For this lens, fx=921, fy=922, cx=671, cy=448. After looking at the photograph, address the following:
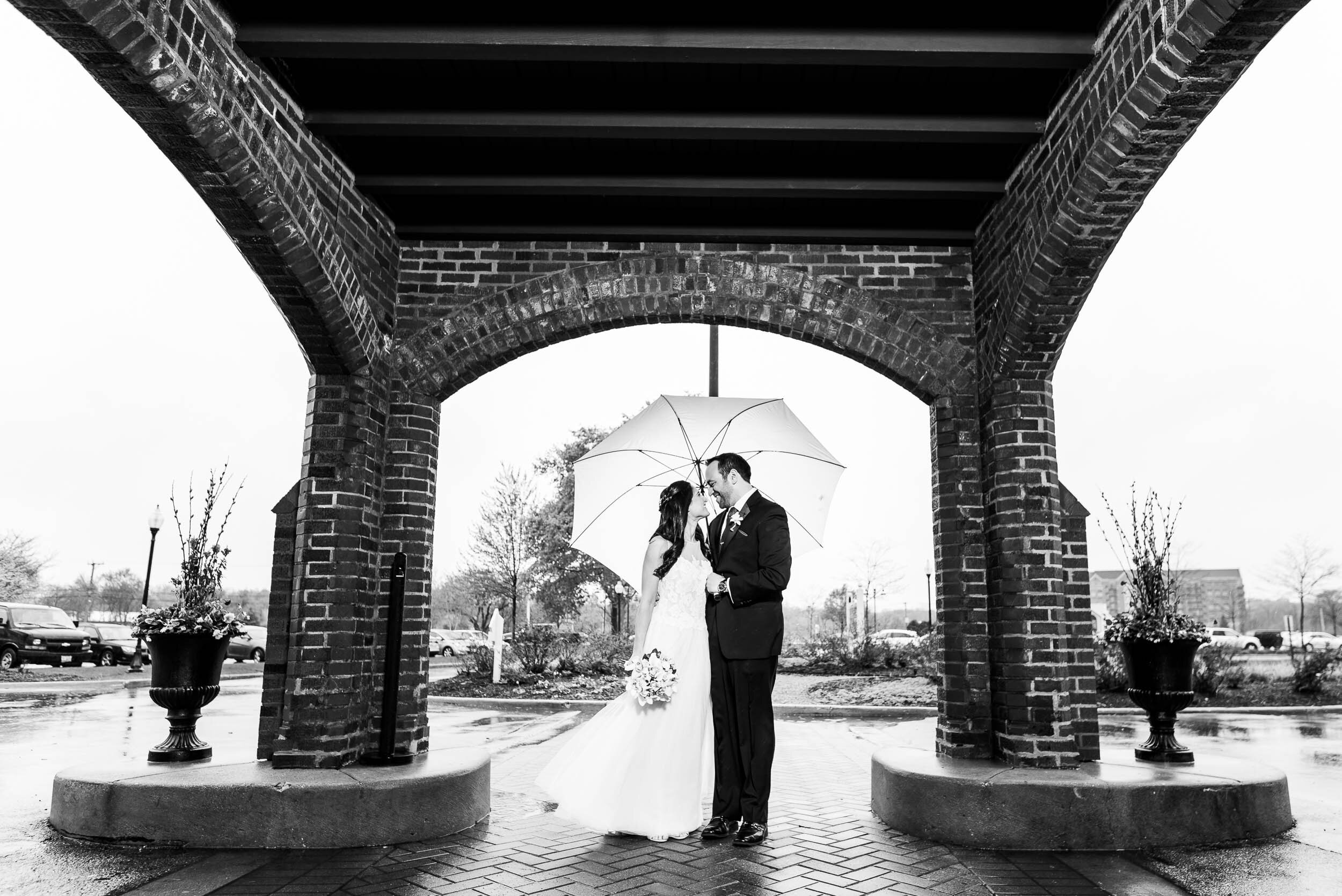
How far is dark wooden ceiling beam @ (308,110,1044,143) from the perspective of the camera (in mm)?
5246

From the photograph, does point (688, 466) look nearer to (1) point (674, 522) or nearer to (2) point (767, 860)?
(1) point (674, 522)

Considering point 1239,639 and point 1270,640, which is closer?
point 1270,640

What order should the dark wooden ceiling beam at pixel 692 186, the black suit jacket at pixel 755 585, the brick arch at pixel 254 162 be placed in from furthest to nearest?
the dark wooden ceiling beam at pixel 692 186, the black suit jacket at pixel 755 585, the brick arch at pixel 254 162

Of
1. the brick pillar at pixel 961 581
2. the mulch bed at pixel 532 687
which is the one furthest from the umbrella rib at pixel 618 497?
the mulch bed at pixel 532 687

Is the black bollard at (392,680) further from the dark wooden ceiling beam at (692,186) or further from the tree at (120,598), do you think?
the tree at (120,598)

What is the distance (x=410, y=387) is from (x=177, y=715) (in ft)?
9.25

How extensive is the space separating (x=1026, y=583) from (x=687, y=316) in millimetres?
2891

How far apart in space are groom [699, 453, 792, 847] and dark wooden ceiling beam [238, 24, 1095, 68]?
217cm

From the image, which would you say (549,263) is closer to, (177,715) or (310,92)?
(310,92)

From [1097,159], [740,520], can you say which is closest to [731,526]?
[740,520]

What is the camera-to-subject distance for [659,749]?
Result: 17.3 ft

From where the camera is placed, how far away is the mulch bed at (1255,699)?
14805mm

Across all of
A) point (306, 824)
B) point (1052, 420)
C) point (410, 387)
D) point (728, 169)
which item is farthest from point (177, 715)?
point (1052, 420)

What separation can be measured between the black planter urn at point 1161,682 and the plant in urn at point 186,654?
6546mm
